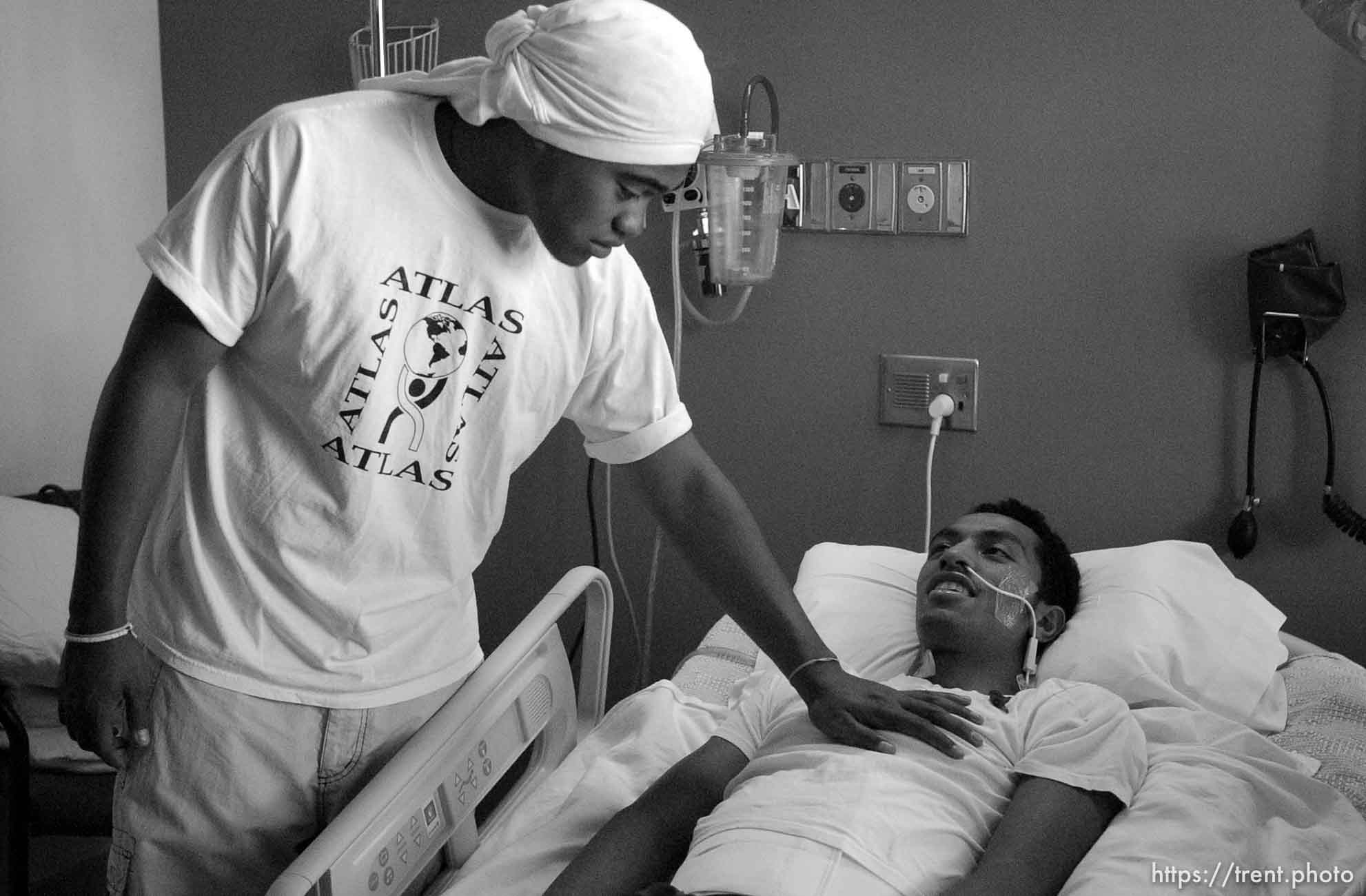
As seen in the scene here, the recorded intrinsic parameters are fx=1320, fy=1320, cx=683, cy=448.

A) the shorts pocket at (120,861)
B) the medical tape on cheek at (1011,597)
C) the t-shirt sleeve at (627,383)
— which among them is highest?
the t-shirt sleeve at (627,383)

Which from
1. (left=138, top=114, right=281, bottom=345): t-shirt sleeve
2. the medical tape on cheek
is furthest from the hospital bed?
(left=138, top=114, right=281, bottom=345): t-shirt sleeve

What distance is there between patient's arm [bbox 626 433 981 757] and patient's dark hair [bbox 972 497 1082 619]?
1.71ft

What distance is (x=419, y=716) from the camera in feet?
5.08

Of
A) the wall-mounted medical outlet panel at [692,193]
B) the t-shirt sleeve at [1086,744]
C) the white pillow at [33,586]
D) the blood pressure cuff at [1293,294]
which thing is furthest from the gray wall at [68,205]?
the blood pressure cuff at [1293,294]

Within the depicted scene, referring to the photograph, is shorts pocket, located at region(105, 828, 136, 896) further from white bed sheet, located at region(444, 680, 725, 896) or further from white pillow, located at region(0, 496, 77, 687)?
white pillow, located at region(0, 496, 77, 687)

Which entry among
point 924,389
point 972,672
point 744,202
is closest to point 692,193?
point 744,202

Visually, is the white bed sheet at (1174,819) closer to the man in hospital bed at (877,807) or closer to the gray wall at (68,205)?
the man in hospital bed at (877,807)

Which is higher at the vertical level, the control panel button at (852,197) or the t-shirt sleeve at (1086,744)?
the control panel button at (852,197)

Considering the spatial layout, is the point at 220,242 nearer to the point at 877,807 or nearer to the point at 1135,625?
the point at 877,807

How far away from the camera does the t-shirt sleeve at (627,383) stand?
1560 mm

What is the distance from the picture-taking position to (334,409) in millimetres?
1363

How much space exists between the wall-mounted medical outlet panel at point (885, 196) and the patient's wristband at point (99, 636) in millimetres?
1590

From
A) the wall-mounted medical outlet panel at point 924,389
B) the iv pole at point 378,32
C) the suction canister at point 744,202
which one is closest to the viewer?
the iv pole at point 378,32

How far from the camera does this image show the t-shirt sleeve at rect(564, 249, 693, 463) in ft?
5.12
